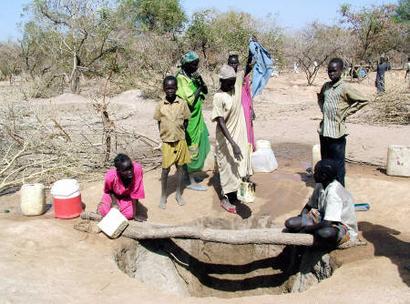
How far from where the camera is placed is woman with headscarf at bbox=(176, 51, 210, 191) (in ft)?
17.4

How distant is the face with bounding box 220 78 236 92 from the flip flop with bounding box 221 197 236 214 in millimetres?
1285

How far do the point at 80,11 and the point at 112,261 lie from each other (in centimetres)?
1437

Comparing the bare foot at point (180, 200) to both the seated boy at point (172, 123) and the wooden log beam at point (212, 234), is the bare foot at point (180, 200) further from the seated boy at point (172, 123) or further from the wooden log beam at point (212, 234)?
the wooden log beam at point (212, 234)

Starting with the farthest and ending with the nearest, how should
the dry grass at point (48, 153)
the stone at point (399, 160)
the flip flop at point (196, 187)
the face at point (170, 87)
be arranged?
the dry grass at point (48, 153)
the stone at point (399, 160)
the flip flop at point (196, 187)
the face at point (170, 87)


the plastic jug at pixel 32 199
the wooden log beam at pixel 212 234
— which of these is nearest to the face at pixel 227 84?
the wooden log beam at pixel 212 234

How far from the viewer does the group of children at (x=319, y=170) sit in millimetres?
3854

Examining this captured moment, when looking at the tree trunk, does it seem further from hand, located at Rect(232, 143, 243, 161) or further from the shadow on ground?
the shadow on ground

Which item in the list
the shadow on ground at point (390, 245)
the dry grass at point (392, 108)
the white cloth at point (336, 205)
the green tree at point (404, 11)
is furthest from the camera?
the green tree at point (404, 11)

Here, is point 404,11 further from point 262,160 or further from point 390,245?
point 390,245

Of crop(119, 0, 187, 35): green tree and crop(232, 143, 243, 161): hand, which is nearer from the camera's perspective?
crop(232, 143, 243, 161): hand

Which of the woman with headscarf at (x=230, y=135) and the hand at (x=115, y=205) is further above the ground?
the woman with headscarf at (x=230, y=135)

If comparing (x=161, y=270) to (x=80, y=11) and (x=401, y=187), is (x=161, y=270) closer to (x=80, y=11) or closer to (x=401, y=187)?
(x=401, y=187)

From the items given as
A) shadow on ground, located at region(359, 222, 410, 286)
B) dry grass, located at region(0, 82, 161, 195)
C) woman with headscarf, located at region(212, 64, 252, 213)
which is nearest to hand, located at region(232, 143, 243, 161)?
woman with headscarf, located at region(212, 64, 252, 213)

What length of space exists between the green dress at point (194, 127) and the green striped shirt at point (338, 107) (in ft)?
4.88
